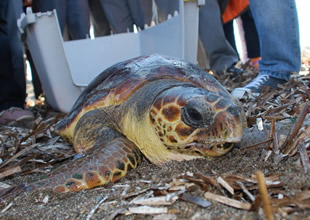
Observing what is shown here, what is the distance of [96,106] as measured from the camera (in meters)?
1.49

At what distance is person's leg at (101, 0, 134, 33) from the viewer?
11.7 feet

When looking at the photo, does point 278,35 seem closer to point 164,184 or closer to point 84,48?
point 164,184

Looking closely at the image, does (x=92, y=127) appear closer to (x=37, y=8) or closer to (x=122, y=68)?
(x=122, y=68)

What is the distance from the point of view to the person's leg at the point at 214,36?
351 centimetres

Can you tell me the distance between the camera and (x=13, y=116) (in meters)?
2.56

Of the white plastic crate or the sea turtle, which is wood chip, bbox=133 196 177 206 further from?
the white plastic crate

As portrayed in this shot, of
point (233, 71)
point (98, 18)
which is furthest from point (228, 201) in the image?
point (98, 18)

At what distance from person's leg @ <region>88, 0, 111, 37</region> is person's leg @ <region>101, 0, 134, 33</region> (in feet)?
2.25

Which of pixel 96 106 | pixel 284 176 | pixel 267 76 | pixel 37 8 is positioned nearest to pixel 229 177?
pixel 284 176

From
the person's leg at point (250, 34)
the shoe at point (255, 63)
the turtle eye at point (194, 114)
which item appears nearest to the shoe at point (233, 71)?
the shoe at point (255, 63)

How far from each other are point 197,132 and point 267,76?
1500 millimetres

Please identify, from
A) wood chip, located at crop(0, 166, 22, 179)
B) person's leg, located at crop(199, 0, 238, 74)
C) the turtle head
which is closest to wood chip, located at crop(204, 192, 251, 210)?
the turtle head

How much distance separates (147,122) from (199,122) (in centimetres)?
25

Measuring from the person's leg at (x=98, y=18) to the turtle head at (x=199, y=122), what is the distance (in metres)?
3.60
